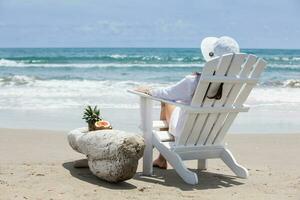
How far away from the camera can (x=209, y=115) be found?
4996 mm

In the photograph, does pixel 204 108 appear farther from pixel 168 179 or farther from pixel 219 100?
pixel 168 179

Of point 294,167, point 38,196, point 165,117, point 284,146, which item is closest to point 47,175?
point 38,196

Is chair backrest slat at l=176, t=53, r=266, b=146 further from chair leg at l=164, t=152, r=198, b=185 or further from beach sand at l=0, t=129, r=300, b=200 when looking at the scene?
beach sand at l=0, t=129, r=300, b=200

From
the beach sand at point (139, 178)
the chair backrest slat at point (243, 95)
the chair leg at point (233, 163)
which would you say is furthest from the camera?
the chair leg at point (233, 163)

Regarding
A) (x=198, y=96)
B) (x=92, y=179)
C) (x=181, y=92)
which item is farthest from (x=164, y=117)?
(x=92, y=179)

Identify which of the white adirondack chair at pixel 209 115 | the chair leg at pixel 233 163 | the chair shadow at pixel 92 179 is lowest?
the chair shadow at pixel 92 179

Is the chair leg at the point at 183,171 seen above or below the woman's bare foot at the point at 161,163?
below

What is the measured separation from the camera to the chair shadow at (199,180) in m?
4.90

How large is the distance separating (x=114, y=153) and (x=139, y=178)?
72cm

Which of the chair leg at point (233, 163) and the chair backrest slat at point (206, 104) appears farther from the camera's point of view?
the chair leg at point (233, 163)

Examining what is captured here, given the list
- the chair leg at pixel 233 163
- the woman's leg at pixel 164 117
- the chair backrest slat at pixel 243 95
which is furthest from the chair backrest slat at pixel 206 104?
the woman's leg at pixel 164 117

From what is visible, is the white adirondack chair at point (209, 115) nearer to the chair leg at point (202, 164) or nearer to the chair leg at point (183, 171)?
the chair leg at point (183, 171)

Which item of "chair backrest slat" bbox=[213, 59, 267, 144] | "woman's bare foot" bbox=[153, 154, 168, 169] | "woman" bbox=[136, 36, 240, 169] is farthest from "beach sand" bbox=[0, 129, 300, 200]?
"woman" bbox=[136, 36, 240, 169]

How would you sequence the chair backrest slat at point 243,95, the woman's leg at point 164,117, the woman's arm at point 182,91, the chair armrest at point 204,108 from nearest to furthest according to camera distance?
the chair armrest at point 204,108
the woman's arm at point 182,91
the chair backrest slat at point 243,95
the woman's leg at point 164,117
